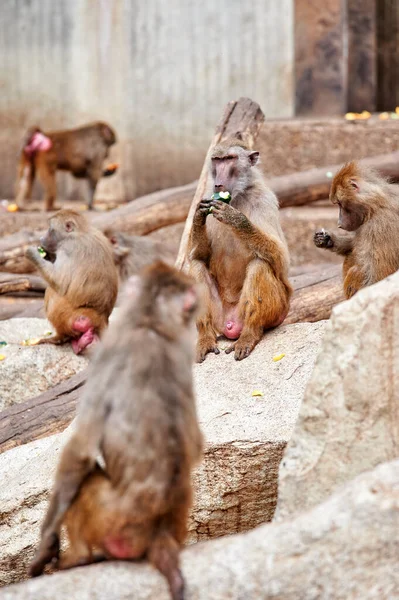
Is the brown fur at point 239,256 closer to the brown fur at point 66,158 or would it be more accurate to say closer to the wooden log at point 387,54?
the brown fur at point 66,158

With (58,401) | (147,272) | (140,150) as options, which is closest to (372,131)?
(140,150)

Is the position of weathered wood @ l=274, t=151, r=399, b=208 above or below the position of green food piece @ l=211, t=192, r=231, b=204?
below

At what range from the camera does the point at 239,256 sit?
6.21 m

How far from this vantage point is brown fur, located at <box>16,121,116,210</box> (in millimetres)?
12062

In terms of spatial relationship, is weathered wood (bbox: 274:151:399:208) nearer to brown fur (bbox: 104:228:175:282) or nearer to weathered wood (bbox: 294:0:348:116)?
brown fur (bbox: 104:228:175:282)

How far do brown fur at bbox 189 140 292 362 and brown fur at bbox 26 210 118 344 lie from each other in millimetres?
1201

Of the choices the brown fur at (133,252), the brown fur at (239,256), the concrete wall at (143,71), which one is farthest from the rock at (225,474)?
the concrete wall at (143,71)

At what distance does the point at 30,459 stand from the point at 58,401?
66 cm

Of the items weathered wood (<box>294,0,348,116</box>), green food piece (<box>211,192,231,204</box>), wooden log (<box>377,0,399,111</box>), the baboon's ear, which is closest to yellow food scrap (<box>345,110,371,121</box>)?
weathered wood (<box>294,0,348,116</box>)

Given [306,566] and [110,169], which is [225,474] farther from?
[110,169]

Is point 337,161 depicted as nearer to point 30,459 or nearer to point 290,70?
point 290,70

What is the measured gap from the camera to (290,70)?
38.3ft

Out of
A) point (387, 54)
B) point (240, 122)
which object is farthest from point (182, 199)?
point (387, 54)

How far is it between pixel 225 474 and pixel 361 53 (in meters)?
7.51
